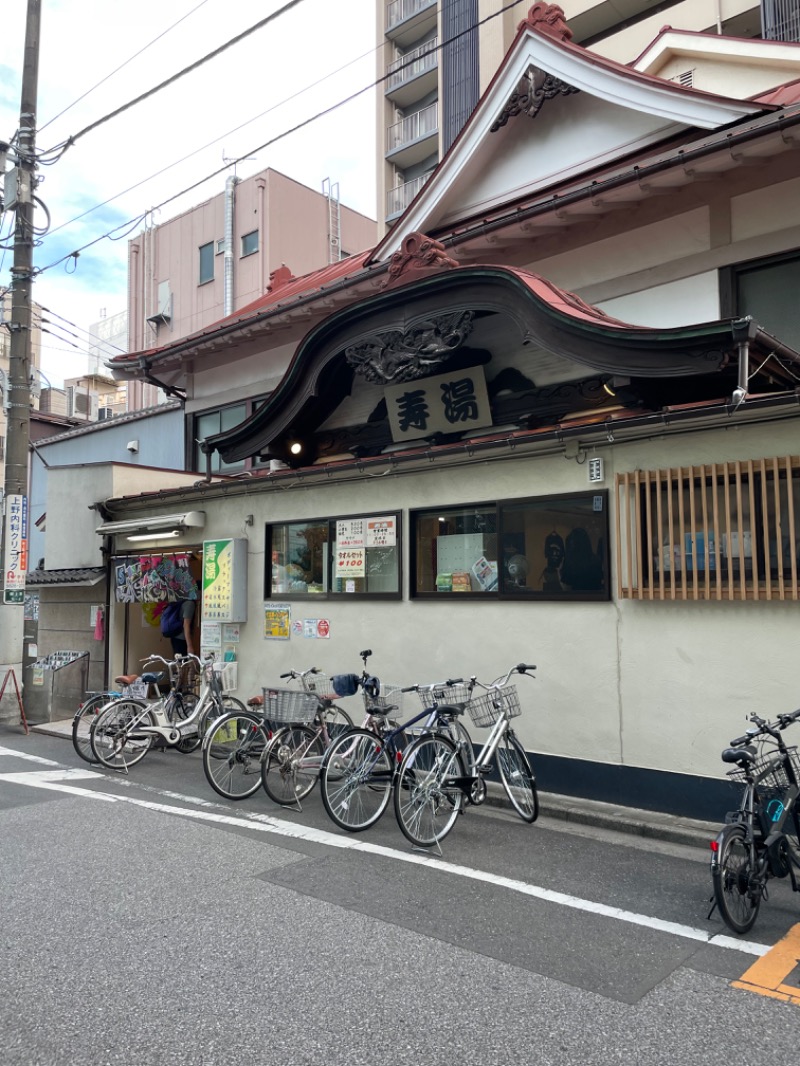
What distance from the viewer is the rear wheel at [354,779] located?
6.52 metres

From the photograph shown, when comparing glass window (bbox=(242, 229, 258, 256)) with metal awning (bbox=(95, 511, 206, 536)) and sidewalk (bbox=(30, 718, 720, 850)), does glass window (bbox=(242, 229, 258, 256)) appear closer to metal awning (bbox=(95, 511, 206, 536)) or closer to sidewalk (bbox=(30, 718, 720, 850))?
metal awning (bbox=(95, 511, 206, 536))

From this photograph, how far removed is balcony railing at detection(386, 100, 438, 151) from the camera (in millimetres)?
30078

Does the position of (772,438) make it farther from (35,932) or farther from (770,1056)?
(35,932)

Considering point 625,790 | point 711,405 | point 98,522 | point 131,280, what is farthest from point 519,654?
point 131,280

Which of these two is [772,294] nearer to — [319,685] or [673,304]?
[673,304]

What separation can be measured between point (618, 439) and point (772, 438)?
136 centimetres

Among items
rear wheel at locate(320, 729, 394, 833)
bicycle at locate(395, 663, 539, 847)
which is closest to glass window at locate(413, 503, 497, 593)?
bicycle at locate(395, 663, 539, 847)

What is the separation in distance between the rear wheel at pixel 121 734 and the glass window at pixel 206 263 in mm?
29642

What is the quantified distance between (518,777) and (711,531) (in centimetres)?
278

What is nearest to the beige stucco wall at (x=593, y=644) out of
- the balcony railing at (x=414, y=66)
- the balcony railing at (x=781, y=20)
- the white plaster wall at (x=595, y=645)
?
the white plaster wall at (x=595, y=645)

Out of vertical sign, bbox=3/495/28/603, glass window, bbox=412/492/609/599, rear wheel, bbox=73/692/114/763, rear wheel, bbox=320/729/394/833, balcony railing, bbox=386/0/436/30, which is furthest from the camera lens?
balcony railing, bbox=386/0/436/30

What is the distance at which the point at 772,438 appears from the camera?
638cm

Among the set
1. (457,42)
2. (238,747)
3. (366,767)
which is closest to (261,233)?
(457,42)

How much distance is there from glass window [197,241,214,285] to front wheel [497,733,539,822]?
32.7m
